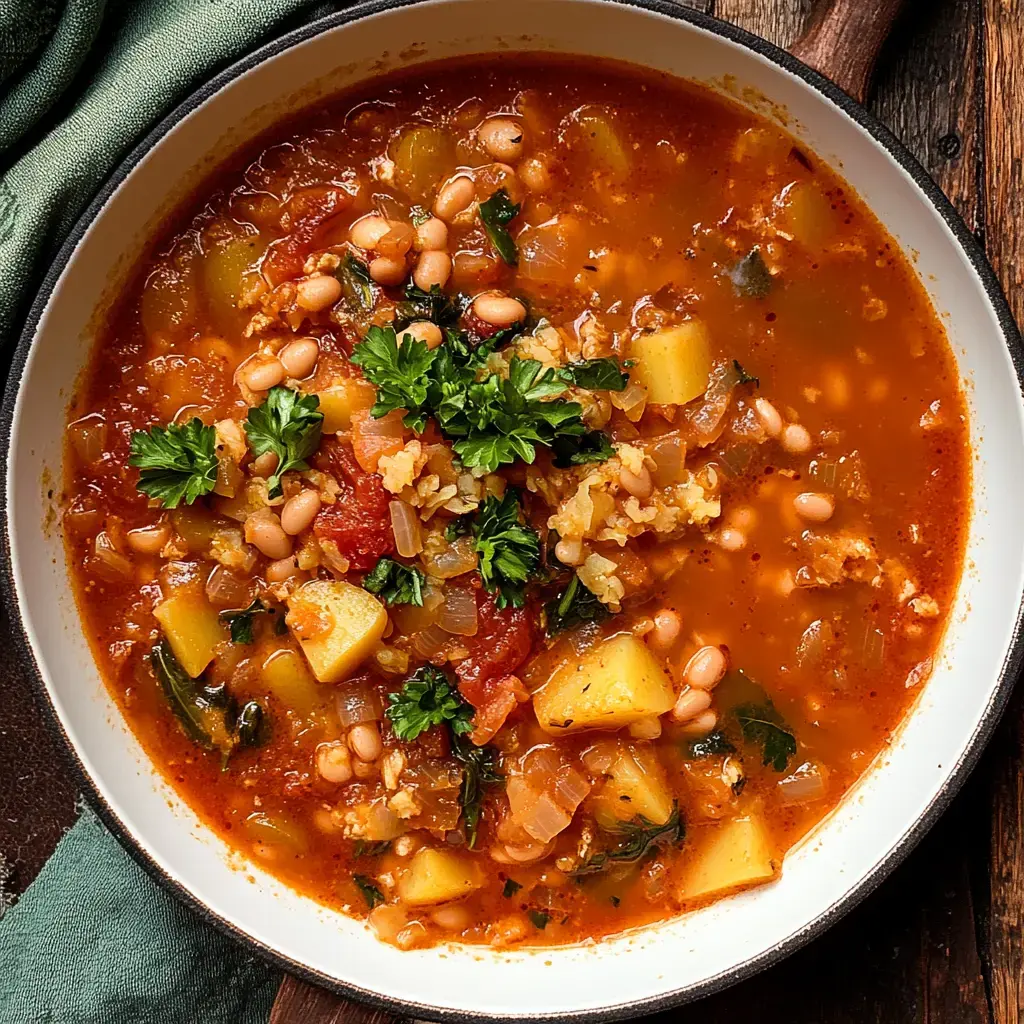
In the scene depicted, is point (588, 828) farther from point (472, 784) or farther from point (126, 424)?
point (126, 424)

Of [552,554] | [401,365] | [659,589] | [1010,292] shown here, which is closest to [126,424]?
[401,365]

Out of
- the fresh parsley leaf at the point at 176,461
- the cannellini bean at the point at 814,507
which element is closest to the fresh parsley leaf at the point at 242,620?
the fresh parsley leaf at the point at 176,461

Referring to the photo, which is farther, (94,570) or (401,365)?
(94,570)

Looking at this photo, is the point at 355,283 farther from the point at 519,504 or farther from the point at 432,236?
the point at 519,504

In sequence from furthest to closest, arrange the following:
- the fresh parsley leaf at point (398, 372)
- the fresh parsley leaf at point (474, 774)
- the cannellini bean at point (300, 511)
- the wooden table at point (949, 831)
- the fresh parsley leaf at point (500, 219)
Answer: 1. the wooden table at point (949, 831)
2. the fresh parsley leaf at point (474, 774)
3. the fresh parsley leaf at point (500, 219)
4. the cannellini bean at point (300, 511)
5. the fresh parsley leaf at point (398, 372)

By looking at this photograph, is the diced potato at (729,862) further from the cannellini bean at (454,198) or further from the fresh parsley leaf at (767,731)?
the cannellini bean at (454,198)

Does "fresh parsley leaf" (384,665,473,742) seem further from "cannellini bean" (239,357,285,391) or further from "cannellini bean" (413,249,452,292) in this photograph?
"cannellini bean" (413,249,452,292)
